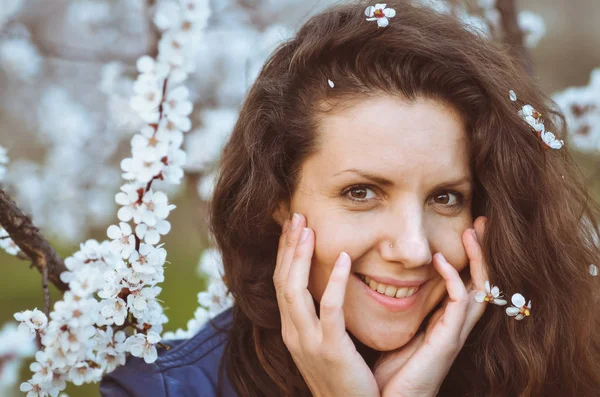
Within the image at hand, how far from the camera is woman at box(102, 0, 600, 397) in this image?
63.4 inches

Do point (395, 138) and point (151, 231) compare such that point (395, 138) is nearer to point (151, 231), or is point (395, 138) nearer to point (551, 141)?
point (551, 141)

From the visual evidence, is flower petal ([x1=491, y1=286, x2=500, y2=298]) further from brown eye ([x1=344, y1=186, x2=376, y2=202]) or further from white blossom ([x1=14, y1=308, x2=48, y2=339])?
white blossom ([x1=14, y1=308, x2=48, y2=339])

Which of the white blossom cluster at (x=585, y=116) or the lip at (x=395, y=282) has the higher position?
the white blossom cluster at (x=585, y=116)

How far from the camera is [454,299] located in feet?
5.52

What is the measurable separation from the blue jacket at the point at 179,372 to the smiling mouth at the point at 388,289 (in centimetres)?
47

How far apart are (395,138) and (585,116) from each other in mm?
1533

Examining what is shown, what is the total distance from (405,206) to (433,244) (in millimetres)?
143

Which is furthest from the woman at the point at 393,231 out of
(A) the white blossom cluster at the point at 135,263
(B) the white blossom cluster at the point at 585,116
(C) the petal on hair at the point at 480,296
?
(B) the white blossom cluster at the point at 585,116

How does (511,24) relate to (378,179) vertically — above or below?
above

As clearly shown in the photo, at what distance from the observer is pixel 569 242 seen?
183cm

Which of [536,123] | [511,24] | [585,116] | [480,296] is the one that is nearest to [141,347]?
[480,296]

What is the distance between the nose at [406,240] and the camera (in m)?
1.54

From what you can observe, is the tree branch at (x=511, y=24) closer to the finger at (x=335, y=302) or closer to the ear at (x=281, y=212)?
the ear at (x=281, y=212)

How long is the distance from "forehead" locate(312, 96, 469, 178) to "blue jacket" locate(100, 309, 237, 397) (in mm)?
611
